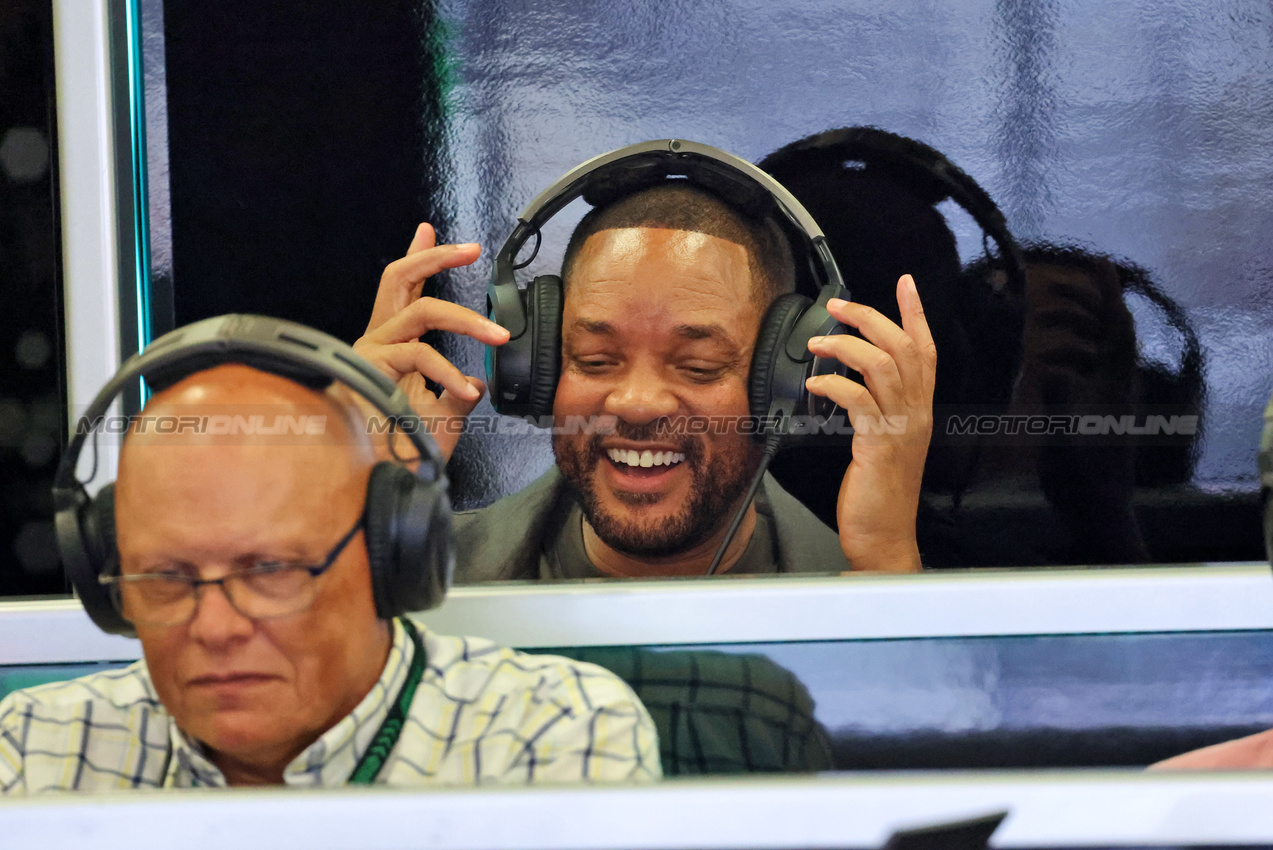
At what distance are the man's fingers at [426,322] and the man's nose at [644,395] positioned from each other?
17 cm

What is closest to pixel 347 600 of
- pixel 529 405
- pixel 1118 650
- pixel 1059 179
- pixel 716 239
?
pixel 529 405

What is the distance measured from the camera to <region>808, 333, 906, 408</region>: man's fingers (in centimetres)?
118

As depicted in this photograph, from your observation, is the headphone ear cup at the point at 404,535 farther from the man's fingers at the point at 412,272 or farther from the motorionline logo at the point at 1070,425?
the motorionline logo at the point at 1070,425

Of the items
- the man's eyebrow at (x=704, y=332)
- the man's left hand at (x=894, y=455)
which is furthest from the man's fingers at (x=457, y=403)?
the man's left hand at (x=894, y=455)

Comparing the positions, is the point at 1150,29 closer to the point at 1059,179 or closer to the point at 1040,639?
the point at 1059,179

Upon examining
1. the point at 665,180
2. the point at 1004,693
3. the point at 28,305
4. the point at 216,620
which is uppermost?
the point at 665,180

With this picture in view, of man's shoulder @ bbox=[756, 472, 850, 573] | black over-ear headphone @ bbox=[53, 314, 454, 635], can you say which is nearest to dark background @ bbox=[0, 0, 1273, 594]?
man's shoulder @ bbox=[756, 472, 850, 573]

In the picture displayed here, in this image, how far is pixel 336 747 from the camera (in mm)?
664

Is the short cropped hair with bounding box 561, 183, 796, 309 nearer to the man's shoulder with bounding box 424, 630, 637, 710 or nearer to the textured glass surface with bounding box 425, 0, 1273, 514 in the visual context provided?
the textured glass surface with bounding box 425, 0, 1273, 514

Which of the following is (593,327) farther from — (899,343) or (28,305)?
(28,305)

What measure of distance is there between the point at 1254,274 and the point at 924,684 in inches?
28.1

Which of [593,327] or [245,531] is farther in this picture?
[593,327]

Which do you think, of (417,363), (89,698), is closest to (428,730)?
(89,698)

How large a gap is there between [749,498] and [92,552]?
805mm
